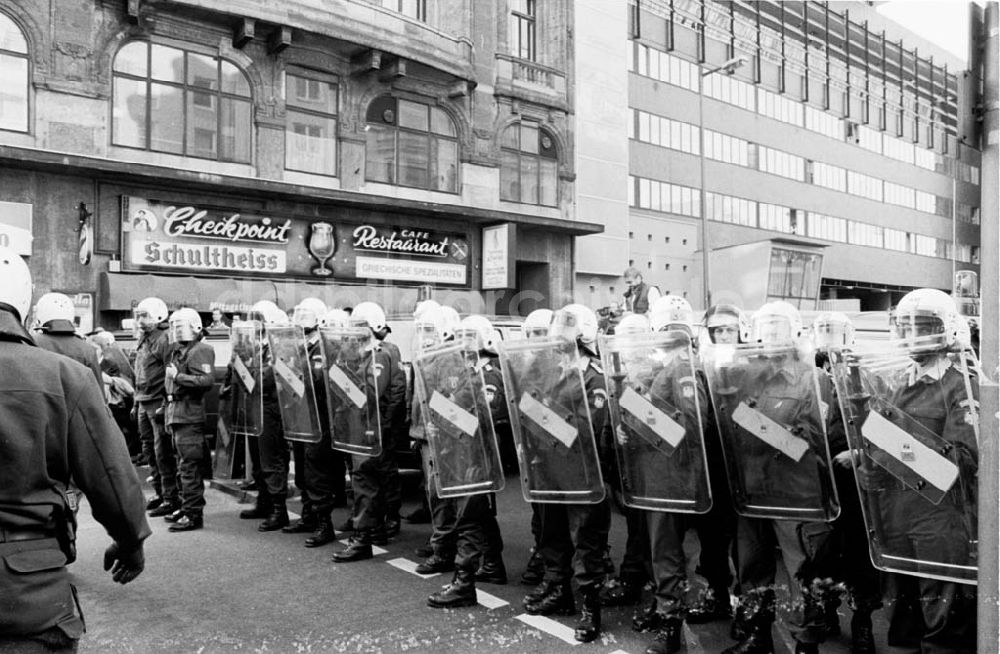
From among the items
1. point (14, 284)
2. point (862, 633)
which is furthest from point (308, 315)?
point (862, 633)

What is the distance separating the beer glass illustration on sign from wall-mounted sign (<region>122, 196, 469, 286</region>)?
2cm

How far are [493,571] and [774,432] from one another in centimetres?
254

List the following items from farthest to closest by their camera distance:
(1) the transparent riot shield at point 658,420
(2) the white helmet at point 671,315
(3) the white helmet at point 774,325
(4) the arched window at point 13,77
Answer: (4) the arched window at point 13,77, (2) the white helmet at point 671,315, (3) the white helmet at point 774,325, (1) the transparent riot shield at point 658,420

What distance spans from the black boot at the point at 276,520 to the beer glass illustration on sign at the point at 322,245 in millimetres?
12103

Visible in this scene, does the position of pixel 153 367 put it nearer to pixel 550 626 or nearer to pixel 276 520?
pixel 276 520

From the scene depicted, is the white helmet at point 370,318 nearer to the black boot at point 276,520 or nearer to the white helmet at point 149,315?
the black boot at point 276,520

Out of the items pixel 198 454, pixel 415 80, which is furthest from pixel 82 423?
pixel 415 80

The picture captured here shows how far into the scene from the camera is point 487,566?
19.1ft

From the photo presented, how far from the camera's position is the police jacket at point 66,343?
6152 millimetres

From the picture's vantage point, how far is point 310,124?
1895 cm

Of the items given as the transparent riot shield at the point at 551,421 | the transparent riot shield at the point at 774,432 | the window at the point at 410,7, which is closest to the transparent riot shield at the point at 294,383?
the transparent riot shield at the point at 551,421

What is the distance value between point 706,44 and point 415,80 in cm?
1875

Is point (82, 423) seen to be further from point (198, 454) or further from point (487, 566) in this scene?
point (198, 454)

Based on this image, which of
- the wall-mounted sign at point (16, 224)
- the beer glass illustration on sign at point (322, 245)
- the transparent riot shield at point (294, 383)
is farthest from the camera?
the beer glass illustration on sign at point (322, 245)
